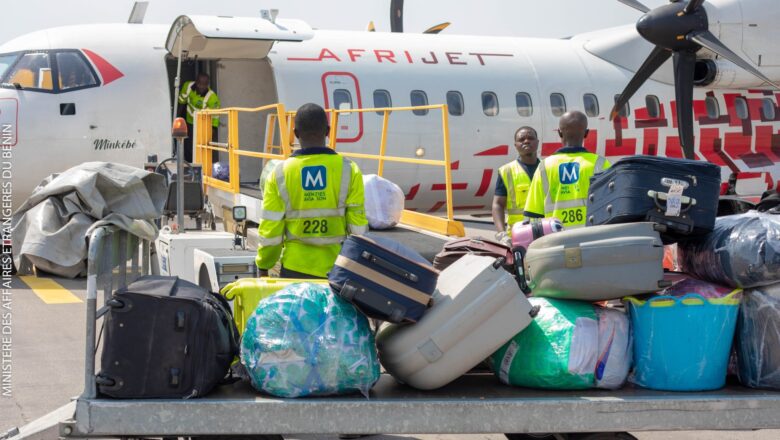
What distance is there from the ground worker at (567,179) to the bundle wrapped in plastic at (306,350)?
2288 millimetres

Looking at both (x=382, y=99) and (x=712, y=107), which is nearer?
(x=382, y=99)

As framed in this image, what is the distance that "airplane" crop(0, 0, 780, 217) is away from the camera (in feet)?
41.5

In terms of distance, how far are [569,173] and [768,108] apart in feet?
40.2

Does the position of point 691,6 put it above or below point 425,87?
above

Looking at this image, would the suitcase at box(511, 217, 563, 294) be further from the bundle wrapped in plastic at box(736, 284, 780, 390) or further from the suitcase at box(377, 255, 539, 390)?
the bundle wrapped in plastic at box(736, 284, 780, 390)

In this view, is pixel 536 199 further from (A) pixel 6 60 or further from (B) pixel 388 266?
(A) pixel 6 60

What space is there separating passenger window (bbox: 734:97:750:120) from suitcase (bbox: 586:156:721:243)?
13.1 metres

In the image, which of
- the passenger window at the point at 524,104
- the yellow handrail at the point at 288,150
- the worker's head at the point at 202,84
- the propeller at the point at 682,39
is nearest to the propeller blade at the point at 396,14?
the passenger window at the point at 524,104

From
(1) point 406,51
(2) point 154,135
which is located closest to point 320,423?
(2) point 154,135

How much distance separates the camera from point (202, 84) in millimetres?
14234

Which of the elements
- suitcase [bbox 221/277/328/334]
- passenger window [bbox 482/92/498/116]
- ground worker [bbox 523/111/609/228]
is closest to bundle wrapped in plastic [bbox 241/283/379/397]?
suitcase [bbox 221/277/328/334]

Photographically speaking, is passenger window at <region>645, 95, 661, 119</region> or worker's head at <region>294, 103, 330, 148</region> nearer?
worker's head at <region>294, 103, 330, 148</region>

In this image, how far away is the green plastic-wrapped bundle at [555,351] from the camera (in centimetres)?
404

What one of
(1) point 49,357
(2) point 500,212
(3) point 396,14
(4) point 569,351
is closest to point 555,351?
(4) point 569,351
